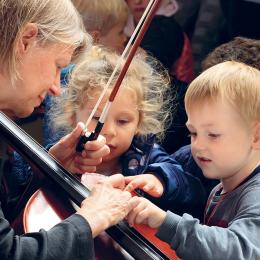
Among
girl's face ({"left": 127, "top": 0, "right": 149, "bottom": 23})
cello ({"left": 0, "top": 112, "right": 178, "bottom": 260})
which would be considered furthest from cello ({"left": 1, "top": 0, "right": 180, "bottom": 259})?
girl's face ({"left": 127, "top": 0, "right": 149, "bottom": 23})

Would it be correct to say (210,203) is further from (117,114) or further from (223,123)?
(117,114)

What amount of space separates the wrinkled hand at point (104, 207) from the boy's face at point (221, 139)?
0.51ft

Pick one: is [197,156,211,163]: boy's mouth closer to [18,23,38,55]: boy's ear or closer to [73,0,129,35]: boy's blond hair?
[18,23,38,55]: boy's ear

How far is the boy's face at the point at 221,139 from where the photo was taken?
35.0 inches

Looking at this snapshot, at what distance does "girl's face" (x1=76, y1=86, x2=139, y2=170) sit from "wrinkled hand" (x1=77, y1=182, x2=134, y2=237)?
339 mm

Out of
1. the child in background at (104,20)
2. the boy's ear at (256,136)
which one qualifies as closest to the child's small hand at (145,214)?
the boy's ear at (256,136)

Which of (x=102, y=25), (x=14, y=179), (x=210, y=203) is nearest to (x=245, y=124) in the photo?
(x=210, y=203)

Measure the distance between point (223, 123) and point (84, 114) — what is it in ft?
1.39

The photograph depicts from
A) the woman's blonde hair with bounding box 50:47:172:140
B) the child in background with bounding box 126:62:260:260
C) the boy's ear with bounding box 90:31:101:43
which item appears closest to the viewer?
the child in background with bounding box 126:62:260:260

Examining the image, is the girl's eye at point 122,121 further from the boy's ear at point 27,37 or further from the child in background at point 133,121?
the boy's ear at point 27,37

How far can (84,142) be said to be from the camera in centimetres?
106

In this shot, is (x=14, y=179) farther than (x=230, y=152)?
Yes

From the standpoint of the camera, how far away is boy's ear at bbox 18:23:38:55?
908 mm

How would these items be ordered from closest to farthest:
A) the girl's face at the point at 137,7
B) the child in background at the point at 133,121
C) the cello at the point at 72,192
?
the cello at the point at 72,192 → the child in background at the point at 133,121 → the girl's face at the point at 137,7
